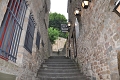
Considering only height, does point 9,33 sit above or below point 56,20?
below

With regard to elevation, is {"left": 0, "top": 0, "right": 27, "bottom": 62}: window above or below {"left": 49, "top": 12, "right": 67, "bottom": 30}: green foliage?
below

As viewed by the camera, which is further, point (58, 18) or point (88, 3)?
point (58, 18)

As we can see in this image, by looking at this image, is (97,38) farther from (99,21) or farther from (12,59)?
(12,59)

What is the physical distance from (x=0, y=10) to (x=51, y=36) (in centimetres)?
1371

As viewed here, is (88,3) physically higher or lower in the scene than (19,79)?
higher

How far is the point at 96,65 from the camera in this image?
11.6ft

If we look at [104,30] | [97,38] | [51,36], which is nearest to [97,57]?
[97,38]

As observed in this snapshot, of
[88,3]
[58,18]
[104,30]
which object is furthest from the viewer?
[58,18]

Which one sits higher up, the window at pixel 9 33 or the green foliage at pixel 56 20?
the green foliage at pixel 56 20

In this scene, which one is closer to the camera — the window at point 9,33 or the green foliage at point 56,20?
the window at point 9,33

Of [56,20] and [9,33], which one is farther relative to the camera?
[56,20]

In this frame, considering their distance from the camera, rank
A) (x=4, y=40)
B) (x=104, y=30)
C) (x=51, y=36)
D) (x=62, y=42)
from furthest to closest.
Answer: (x=62, y=42), (x=51, y=36), (x=104, y=30), (x=4, y=40)

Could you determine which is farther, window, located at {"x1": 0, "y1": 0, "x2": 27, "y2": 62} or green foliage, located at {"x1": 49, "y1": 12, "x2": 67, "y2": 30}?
green foliage, located at {"x1": 49, "y1": 12, "x2": 67, "y2": 30}

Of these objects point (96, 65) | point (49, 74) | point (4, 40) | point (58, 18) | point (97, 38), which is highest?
point (58, 18)
